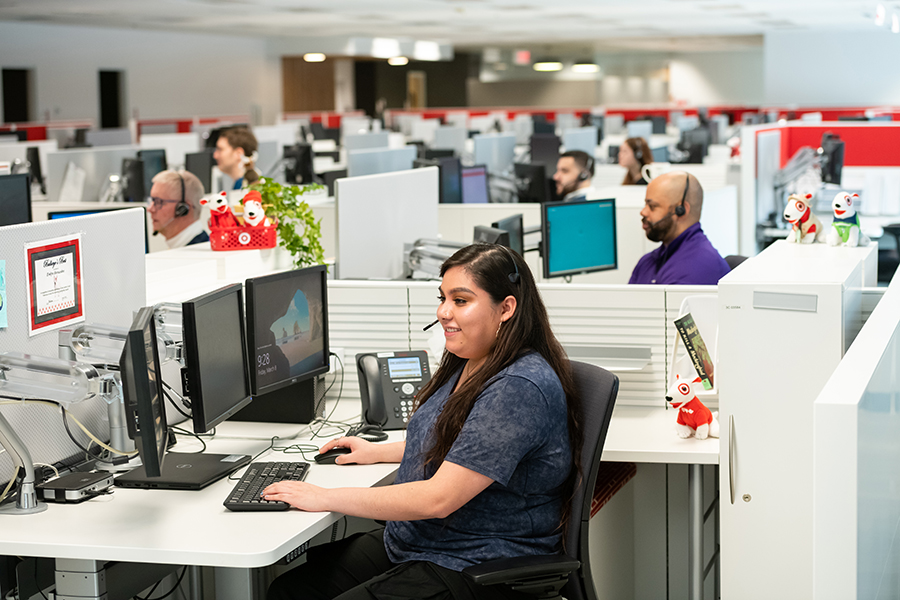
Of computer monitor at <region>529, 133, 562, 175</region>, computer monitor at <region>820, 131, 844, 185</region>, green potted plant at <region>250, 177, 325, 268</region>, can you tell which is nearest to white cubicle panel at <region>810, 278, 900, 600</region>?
green potted plant at <region>250, 177, 325, 268</region>

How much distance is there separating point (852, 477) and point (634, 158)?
5284 mm

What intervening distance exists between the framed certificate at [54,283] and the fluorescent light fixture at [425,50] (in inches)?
761

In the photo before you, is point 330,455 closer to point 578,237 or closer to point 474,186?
point 578,237

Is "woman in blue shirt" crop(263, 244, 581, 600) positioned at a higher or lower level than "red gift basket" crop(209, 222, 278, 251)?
lower

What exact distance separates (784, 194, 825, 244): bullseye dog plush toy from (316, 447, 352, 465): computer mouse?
1354 mm

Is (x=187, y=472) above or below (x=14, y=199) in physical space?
below

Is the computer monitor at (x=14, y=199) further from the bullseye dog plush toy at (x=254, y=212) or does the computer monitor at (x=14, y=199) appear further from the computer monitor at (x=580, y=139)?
the computer monitor at (x=580, y=139)

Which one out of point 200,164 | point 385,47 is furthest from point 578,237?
point 385,47

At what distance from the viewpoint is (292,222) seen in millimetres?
3324

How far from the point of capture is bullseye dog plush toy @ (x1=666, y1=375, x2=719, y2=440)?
8.33 feet

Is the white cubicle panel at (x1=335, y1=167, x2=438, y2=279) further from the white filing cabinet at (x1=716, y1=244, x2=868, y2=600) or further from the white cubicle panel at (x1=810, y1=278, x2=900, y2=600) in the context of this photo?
the white cubicle panel at (x1=810, y1=278, x2=900, y2=600)

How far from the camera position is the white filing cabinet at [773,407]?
2.21 meters

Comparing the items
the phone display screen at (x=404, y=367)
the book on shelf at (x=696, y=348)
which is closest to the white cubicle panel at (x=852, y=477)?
the book on shelf at (x=696, y=348)

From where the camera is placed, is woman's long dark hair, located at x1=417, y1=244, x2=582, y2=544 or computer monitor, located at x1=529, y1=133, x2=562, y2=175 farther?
computer monitor, located at x1=529, y1=133, x2=562, y2=175
